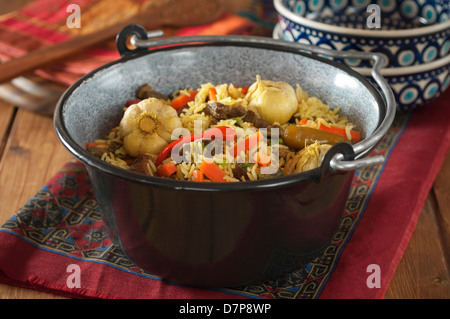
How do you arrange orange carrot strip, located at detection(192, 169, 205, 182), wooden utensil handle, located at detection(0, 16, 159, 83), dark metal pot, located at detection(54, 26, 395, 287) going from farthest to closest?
wooden utensil handle, located at detection(0, 16, 159, 83)
orange carrot strip, located at detection(192, 169, 205, 182)
dark metal pot, located at detection(54, 26, 395, 287)

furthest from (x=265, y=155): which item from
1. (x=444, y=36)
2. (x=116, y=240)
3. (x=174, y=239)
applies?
(x=444, y=36)

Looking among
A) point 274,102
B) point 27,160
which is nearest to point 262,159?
point 274,102

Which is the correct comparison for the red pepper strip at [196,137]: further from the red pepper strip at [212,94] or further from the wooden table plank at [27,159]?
the wooden table plank at [27,159]

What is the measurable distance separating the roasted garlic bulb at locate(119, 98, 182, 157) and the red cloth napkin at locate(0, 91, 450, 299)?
329 mm

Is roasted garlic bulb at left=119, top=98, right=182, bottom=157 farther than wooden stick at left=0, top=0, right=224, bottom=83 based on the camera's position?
No

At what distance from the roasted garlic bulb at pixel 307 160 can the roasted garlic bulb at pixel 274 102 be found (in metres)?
0.26

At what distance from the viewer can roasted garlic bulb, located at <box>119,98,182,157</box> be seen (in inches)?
66.6

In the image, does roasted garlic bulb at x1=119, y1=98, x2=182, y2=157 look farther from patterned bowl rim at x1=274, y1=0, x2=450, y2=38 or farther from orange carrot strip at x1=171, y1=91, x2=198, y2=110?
patterned bowl rim at x1=274, y1=0, x2=450, y2=38

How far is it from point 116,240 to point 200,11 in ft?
5.83

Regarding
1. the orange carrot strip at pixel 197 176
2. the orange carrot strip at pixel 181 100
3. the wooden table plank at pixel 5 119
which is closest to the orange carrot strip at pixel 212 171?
the orange carrot strip at pixel 197 176

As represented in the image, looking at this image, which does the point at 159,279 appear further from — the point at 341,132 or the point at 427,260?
the point at 427,260

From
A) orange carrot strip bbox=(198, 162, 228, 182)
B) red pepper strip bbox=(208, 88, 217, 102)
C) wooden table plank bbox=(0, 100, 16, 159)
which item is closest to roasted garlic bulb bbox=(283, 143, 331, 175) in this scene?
orange carrot strip bbox=(198, 162, 228, 182)

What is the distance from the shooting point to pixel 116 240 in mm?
1605

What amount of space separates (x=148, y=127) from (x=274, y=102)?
420 millimetres
